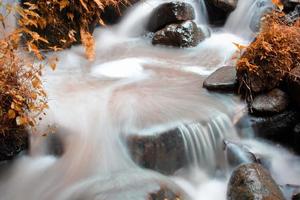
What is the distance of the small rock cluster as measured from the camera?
771cm

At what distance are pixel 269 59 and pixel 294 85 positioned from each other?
1.47 feet

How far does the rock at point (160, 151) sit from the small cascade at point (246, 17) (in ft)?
13.0

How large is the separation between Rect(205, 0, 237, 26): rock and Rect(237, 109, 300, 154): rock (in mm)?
3862

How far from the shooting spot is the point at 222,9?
839 centimetres

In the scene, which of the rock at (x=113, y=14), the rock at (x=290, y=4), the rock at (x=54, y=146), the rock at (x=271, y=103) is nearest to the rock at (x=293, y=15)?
the rock at (x=290, y=4)

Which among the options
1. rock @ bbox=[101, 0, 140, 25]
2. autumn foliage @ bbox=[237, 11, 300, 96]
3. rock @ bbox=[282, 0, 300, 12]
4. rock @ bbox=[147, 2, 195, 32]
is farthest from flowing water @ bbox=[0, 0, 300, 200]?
rock @ bbox=[101, 0, 140, 25]

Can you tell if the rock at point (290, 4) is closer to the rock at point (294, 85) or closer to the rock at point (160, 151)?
the rock at point (294, 85)

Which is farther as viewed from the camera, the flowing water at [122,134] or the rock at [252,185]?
the flowing water at [122,134]

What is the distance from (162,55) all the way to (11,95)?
3.70 m

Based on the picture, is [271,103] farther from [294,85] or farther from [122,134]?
[122,134]

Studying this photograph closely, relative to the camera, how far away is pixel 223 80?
5.54m

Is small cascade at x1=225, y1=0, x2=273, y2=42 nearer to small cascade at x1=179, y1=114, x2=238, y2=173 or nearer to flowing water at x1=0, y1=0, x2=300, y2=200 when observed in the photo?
flowing water at x1=0, y1=0, x2=300, y2=200

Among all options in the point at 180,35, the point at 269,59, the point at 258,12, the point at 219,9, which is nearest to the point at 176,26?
the point at 180,35

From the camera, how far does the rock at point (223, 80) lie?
543 centimetres
